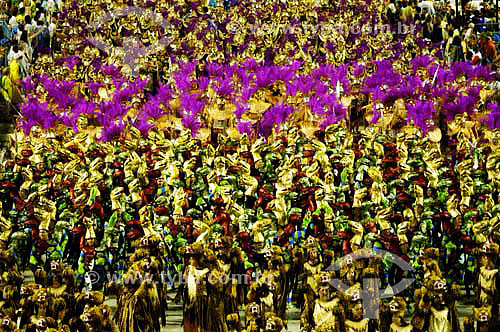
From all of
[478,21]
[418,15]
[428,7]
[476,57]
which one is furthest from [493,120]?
[418,15]

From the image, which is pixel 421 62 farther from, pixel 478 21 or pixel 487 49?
pixel 478 21

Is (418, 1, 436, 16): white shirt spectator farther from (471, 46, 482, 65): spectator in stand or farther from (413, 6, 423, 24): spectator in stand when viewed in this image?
(471, 46, 482, 65): spectator in stand

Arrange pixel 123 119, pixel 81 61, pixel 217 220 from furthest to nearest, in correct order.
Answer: pixel 81 61
pixel 123 119
pixel 217 220

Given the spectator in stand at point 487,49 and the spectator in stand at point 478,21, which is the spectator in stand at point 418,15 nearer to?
the spectator in stand at point 478,21

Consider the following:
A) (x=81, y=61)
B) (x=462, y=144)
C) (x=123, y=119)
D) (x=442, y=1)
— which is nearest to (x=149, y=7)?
(x=81, y=61)

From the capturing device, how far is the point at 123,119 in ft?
27.5

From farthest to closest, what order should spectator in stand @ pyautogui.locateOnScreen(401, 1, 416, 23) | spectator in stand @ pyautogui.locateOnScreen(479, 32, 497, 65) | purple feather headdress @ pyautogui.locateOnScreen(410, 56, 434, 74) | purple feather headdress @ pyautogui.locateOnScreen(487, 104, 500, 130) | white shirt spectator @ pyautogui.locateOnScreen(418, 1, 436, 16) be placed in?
1. spectator in stand @ pyautogui.locateOnScreen(401, 1, 416, 23)
2. white shirt spectator @ pyautogui.locateOnScreen(418, 1, 436, 16)
3. spectator in stand @ pyautogui.locateOnScreen(479, 32, 497, 65)
4. purple feather headdress @ pyautogui.locateOnScreen(410, 56, 434, 74)
5. purple feather headdress @ pyautogui.locateOnScreen(487, 104, 500, 130)

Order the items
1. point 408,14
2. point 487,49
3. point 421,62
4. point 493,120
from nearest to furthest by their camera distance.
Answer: point 493,120 < point 421,62 < point 487,49 < point 408,14

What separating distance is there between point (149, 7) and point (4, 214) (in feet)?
30.6

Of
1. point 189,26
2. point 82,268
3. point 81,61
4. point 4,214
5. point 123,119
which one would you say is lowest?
point 82,268

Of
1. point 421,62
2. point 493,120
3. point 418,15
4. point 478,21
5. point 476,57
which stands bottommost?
point 493,120

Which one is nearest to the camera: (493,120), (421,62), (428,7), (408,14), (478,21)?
(493,120)

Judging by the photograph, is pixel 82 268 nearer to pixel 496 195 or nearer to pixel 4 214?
pixel 4 214

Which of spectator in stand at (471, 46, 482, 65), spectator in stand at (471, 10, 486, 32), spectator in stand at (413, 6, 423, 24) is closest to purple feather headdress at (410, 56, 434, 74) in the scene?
spectator in stand at (471, 46, 482, 65)
